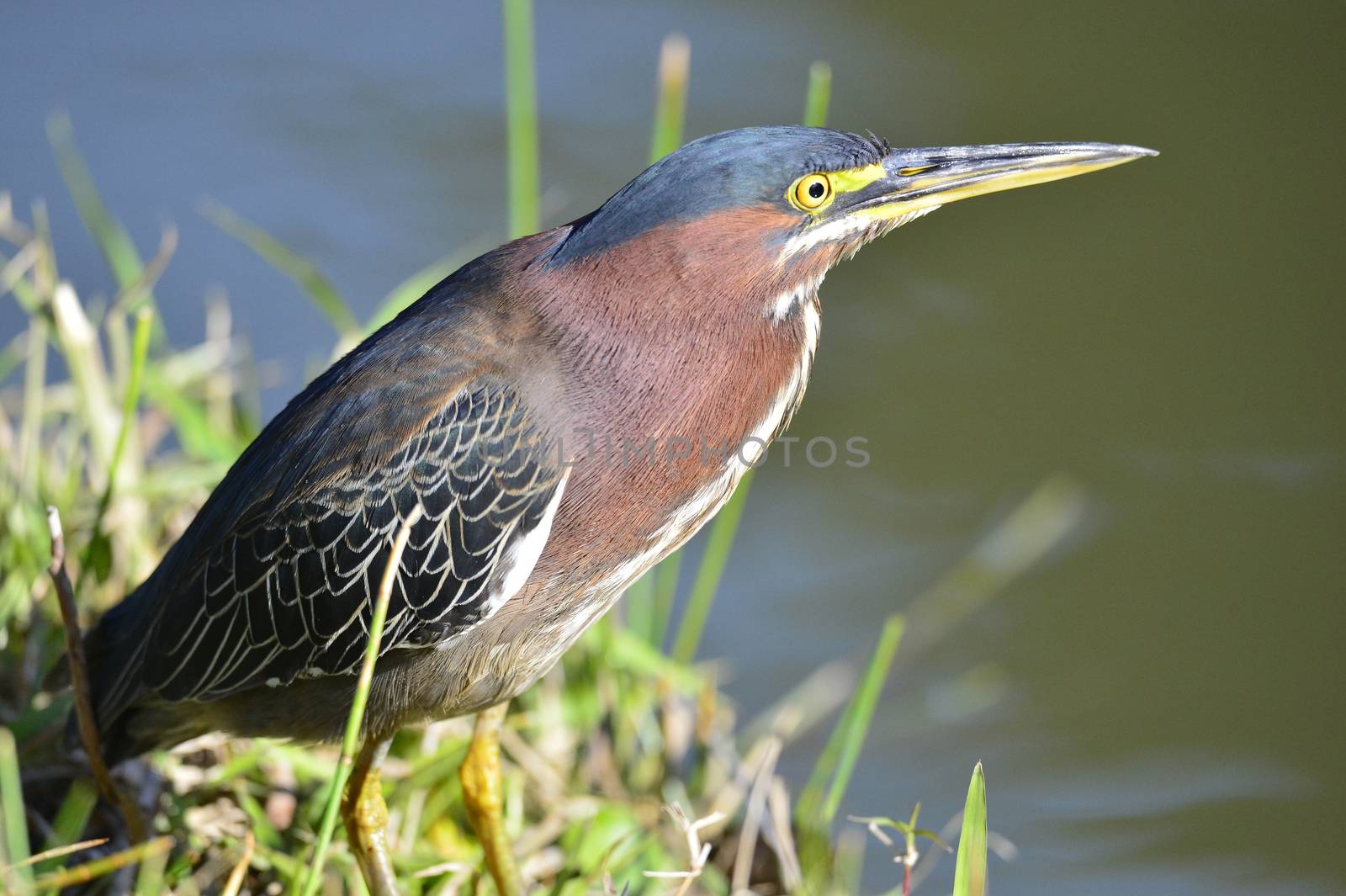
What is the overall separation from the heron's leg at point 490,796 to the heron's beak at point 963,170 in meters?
1.46

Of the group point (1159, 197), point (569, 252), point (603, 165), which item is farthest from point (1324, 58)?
point (569, 252)

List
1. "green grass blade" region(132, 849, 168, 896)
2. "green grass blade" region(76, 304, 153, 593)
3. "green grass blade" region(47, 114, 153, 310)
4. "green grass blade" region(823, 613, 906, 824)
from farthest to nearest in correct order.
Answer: "green grass blade" region(47, 114, 153, 310) < "green grass blade" region(823, 613, 906, 824) < "green grass blade" region(76, 304, 153, 593) < "green grass blade" region(132, 849, 168, 896)

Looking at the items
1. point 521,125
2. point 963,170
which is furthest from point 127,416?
point 963,170

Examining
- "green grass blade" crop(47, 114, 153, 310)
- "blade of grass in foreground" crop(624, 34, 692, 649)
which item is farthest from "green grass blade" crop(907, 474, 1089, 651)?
"green grass blade" crop(47, 114, 153, 310)

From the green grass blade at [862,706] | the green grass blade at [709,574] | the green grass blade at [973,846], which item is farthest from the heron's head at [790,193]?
the green grass blade at [973,846]

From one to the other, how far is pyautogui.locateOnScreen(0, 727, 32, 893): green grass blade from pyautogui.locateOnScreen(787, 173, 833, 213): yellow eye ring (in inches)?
73.2

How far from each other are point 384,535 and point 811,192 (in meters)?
1.16

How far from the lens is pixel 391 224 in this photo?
648 cm

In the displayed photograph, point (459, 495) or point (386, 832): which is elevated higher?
point (459, 495)

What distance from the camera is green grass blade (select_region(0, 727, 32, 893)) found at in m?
2.63

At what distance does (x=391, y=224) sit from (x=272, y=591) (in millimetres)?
3531

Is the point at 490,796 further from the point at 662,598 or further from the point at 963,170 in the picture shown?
the point at 963,170

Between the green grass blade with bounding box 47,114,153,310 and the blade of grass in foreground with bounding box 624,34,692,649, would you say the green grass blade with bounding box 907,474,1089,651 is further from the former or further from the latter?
the green grass blade with bounding box 47,114,153,310

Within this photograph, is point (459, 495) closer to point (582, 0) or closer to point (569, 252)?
point (569, 252)
